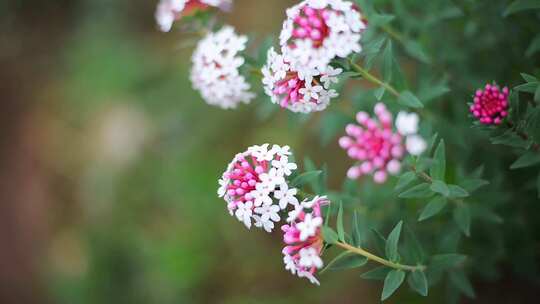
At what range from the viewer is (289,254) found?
2408 mm

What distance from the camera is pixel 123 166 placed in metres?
6.56

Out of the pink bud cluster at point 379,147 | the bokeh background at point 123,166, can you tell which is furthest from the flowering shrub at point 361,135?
the bokeh background at point 123,166

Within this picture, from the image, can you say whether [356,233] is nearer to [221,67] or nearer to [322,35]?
[322,35]

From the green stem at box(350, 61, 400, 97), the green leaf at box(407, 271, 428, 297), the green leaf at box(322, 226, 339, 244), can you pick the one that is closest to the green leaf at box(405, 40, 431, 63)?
the green stem at box(350, 61, 400, 97)

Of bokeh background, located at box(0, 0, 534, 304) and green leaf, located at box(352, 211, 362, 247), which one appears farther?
bokeh background, located at box(0, 0, 534, 304)

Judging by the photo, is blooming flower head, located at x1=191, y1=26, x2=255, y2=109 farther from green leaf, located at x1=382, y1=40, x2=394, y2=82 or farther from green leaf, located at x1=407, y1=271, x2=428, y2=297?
green leaf, located at x1=407, y1=271, x2=428, y2=297

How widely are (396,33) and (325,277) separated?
2254 mm

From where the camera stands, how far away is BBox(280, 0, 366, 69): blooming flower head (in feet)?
7.46

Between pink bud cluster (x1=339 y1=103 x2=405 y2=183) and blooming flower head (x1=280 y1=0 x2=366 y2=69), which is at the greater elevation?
blooming flower head (x1=280 y1=0 x2=366 y2=69)

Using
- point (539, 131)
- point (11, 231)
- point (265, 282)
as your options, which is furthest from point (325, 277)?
point (11, 231)

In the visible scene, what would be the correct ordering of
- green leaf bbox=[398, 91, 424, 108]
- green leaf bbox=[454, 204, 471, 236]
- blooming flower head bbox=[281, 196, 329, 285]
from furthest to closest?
green leaf bbox=[454, 204, 471, 236] < green leaf bbox=[398, 91, 424, 108] < blooming flower head bbox=[281, 196, 329, 285]

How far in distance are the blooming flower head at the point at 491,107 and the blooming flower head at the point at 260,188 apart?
0.88 m

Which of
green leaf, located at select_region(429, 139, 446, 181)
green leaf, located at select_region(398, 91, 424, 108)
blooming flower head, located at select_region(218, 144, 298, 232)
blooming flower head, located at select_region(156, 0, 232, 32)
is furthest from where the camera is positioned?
blooming flower head, located at select_region(156, 0, 232, 32)

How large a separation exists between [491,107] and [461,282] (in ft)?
4.07
